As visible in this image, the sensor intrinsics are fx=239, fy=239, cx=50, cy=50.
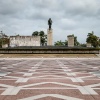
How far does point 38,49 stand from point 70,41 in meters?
16.0

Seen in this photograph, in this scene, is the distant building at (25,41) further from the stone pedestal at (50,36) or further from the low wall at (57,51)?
the low wall at (57,51)

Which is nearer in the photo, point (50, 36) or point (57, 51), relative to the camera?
point (57, 51)

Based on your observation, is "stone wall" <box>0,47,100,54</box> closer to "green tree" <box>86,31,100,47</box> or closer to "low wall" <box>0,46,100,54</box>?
"low wall" <box>0,46,100,54</box>

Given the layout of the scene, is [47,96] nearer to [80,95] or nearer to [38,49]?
[80,95]

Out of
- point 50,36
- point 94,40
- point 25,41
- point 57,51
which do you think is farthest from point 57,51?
point 94,40

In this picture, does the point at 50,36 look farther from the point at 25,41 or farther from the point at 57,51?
the point at 25,41

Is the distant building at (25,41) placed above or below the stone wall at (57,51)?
above

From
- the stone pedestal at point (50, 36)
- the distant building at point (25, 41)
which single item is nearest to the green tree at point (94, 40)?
the distant building at point (25, 41)

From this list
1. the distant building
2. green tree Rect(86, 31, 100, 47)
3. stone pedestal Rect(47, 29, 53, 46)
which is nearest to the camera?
stone pedestal Rect(47, 29, 53, 46)

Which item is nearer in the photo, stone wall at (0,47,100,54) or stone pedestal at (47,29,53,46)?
stone wall at (0,47,100,54)

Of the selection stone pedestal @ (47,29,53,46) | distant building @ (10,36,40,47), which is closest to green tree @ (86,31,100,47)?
A: distant building @ (10,36,40,47)

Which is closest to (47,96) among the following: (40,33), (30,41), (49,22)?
(49,22)

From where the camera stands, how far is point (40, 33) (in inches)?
4459

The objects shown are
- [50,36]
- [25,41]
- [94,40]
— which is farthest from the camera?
[94,40]
